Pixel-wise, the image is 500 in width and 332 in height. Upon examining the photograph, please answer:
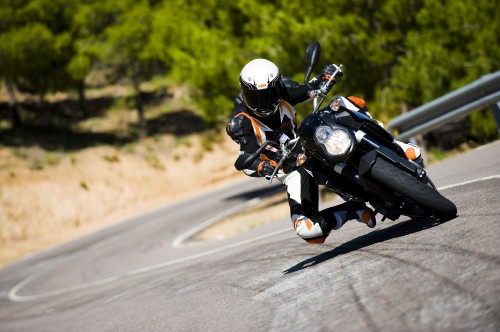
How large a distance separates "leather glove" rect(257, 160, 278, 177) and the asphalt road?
99 centimetres

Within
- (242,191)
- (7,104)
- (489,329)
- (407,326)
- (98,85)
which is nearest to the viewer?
(489,329)

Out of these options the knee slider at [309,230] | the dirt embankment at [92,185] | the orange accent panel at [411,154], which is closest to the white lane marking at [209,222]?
the dirt embankment at [92,185]

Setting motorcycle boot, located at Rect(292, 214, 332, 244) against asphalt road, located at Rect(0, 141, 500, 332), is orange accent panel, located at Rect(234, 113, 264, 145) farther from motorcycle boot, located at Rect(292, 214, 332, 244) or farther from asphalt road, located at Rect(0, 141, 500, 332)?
asphalt road, located at Rect(0, 141, 500, 332)

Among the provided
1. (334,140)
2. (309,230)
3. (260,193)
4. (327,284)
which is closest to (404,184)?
(334,140)

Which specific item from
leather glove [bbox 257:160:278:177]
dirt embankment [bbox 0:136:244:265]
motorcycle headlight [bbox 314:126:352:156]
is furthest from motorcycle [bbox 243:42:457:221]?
dirt embankment [bbox 0:136:244:265]

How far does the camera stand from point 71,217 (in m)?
29.6

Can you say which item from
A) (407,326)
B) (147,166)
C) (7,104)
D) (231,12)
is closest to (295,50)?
(231,12)

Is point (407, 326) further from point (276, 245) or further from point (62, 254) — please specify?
point (62, 254)

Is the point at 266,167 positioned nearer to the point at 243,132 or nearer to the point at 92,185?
the point at 243,132

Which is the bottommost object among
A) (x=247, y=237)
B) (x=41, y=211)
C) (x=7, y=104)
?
(x=247, y=237)

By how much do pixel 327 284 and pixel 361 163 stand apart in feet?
3.60

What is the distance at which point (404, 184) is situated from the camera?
5.12 meters

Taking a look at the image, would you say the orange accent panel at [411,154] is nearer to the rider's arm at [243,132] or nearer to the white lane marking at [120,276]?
the rider's arm at [243,132]

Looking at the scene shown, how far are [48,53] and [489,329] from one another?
33.7 meters
